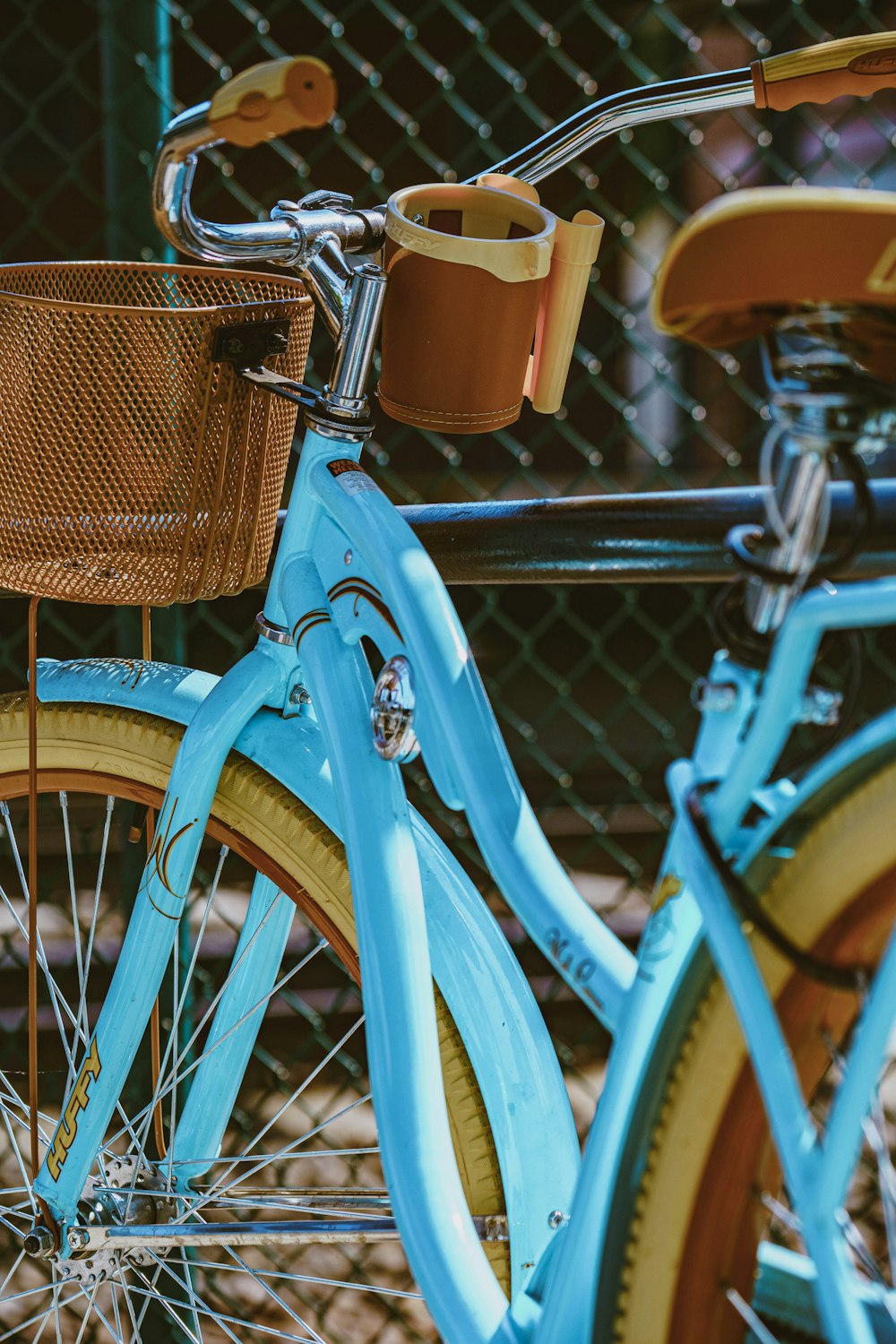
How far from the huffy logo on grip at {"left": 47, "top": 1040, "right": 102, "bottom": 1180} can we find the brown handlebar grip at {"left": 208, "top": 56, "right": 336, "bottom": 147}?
1.99 ft

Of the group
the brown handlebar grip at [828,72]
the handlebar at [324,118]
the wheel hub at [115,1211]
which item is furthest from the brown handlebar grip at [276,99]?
the wheel hub at [115,1211]

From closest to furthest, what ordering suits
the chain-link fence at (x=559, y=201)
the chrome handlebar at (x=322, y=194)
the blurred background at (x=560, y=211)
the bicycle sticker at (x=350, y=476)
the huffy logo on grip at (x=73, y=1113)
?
1. the chrome handlebar at (x=322, y=194)
2. the bicycle sticker at (x=350, y=476)
3. the huffy logo on grip at (x=73, y=1113)
4. the blurred background at (x=560, y=211)
5. the chain-link fence at (x=559, y=201)

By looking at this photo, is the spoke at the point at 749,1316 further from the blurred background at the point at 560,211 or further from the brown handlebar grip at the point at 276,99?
the blurred background at the point at 560,211

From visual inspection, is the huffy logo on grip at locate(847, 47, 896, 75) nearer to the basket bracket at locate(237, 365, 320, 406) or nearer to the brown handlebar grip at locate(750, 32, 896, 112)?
the brown handlebar grip at locate(750, 32, 896, 112)

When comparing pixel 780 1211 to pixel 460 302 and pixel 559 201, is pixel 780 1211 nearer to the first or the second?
pixel 460 302

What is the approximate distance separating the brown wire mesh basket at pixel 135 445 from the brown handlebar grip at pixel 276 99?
0.46 feet

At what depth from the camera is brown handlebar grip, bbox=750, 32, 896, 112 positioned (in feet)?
2.53

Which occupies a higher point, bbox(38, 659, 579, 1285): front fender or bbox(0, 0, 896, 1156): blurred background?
bbox(0, 0, 896, 1156): blurred background

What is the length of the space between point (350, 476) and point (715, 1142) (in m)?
0.43

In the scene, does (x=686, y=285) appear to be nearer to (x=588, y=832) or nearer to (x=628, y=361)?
(x=588, y=832)

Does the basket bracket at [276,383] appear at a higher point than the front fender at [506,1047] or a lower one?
higher

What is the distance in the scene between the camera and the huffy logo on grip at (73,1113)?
92 centimetres

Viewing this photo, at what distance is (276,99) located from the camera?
64cm

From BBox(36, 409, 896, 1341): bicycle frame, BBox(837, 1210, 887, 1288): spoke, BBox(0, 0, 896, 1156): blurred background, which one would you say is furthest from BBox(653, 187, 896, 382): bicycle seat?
BBox(0, 0, 896, 1156): blurred background
